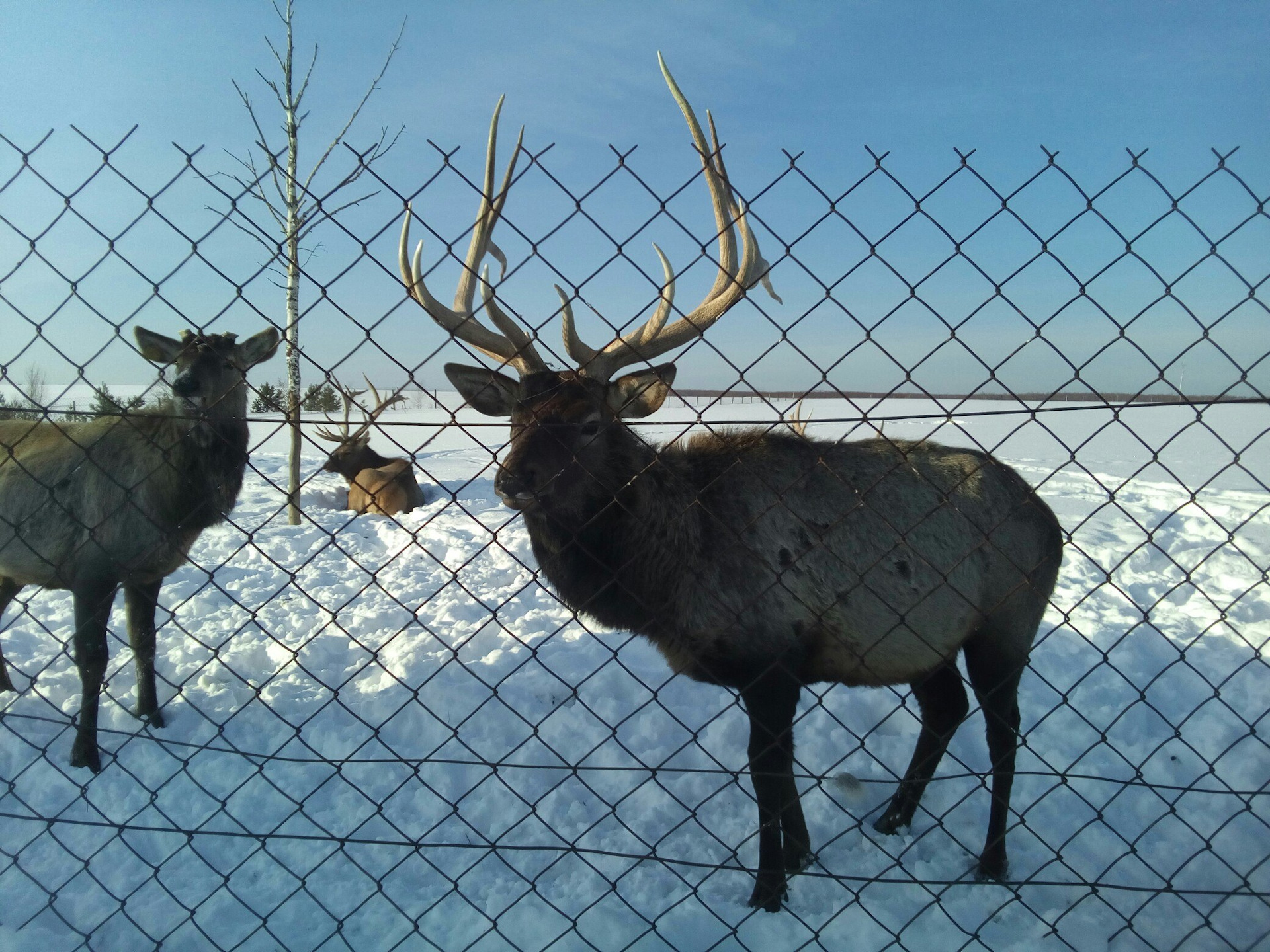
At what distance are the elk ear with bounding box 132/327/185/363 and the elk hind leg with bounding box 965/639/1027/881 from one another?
4840 millimetres

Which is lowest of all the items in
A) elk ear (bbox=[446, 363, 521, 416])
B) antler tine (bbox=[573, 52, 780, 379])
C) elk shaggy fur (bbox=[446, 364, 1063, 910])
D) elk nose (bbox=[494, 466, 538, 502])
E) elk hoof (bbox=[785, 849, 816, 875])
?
elk hoof (bbox=[785, 849, 816, 875])

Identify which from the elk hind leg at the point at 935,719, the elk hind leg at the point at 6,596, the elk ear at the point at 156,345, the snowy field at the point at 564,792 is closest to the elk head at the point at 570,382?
the snowy field at the point at 564,792

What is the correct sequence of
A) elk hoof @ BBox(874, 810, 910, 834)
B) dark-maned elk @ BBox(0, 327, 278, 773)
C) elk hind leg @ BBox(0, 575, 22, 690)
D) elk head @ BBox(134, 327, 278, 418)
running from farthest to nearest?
elk hind leg @ BBox(0, 575, 22, 690)
elk head @ BBox(134, 327, 278, 418)
dark-maned elk @ BBox(0, 327, 278, 773)
elk hoof @ BBox(874, 810, 910, 834)

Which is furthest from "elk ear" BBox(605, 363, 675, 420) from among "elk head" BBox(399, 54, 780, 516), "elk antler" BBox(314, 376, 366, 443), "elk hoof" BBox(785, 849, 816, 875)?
"elk hoof" BBox(785, 849, 816, 875)

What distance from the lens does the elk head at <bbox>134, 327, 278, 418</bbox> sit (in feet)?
14.8

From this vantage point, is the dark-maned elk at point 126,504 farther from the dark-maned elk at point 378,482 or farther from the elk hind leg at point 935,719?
the dark-maned elk at point 378,482

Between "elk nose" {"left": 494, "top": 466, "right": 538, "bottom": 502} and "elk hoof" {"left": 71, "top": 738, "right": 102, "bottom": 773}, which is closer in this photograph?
"elk nose" {"left": 494, "top": 466, "right": 538, "bottom": 502}

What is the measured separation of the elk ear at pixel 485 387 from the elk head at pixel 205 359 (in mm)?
1908

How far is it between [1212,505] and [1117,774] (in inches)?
328

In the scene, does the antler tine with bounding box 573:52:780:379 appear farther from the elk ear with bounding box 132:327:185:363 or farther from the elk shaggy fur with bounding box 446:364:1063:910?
the elk ear with bounding box 132:327:185:363

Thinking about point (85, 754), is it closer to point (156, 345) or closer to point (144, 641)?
point (144, 641)

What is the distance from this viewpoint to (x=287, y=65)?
32.7 feet

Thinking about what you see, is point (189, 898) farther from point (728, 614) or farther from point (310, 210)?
point (310, 210)

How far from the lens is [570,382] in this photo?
313cm
